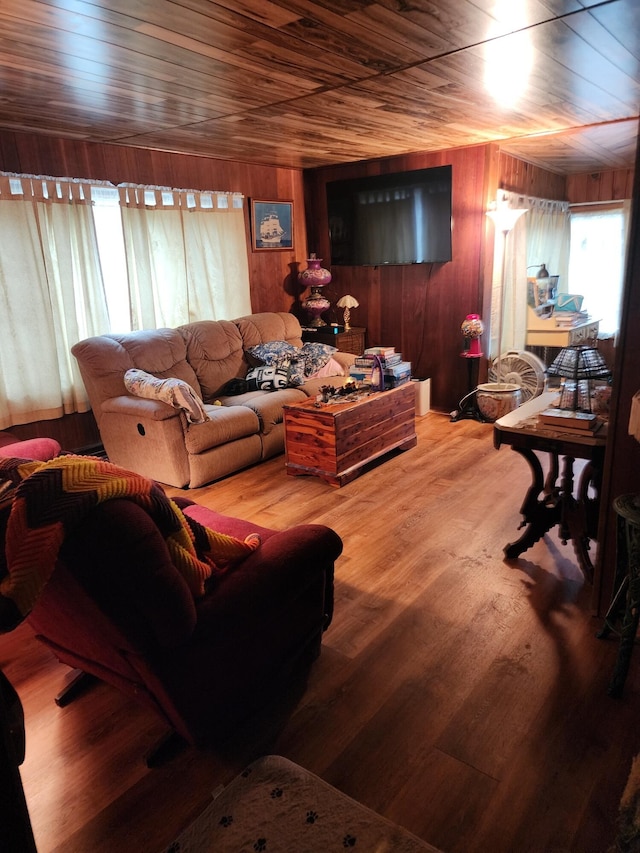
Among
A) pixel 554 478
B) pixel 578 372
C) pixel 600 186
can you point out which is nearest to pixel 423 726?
pixel 578 372

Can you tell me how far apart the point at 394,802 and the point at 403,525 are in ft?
5.68

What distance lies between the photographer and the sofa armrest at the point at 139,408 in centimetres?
369

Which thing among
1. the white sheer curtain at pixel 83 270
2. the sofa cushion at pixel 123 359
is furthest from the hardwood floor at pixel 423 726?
the white sheer curtain at pixel 83 270

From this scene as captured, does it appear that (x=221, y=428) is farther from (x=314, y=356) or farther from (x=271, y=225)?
(x=271, y=225)

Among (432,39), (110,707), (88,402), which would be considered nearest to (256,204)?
(88,402)

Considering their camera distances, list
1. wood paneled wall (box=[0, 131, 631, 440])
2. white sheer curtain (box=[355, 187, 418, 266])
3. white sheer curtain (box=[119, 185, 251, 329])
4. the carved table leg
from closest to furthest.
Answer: the carved table leg → wood paneled wall (box=[0, 131, 631, 440]) → white sheer curtain (box=[119, 185, 251, 329]) → white sheer curtain (box=[355, 187, 418, 266])

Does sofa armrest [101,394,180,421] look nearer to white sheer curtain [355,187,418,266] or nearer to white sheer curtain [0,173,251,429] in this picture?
white sheer curtain [0,173,251,429]

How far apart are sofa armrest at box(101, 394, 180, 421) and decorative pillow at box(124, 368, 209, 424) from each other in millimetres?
35

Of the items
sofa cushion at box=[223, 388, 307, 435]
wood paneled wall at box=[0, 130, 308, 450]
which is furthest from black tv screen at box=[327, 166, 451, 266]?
sofa cushion at box=[223, 388, 307, 435]

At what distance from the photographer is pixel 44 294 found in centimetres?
402

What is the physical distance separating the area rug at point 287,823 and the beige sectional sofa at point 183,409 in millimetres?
2394

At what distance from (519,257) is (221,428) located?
3.63 m

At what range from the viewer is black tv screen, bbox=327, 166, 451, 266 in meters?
5.11

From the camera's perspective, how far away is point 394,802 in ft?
5.28
